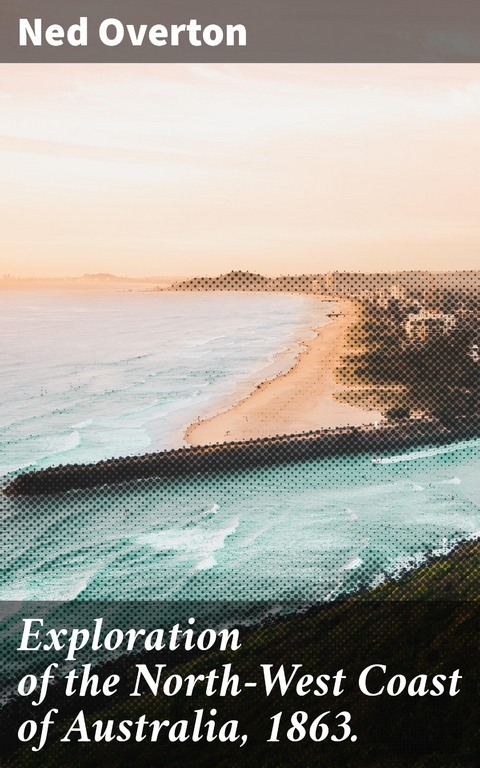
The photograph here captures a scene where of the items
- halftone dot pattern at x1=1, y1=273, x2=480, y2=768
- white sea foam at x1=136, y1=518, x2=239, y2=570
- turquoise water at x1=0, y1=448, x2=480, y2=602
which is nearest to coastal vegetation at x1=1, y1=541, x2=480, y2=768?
halftone dot pattern at x1=1, y1=273, x2=480, y2=768

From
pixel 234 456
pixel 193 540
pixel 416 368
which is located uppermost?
pixel 416 368

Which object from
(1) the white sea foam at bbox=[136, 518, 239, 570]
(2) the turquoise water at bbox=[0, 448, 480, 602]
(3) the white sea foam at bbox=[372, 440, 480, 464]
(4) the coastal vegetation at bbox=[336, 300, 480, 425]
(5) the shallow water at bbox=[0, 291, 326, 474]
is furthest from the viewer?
(5) the shallow water at bbox=[0, 291, 326, 474]

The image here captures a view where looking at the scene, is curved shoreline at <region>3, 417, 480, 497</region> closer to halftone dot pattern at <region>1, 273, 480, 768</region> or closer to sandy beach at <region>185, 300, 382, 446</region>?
halftone dot pattern at <region>1, 273, 480, 768</region>

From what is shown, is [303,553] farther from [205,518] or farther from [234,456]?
[234,456]

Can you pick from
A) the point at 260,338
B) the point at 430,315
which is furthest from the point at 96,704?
the point at 260,338

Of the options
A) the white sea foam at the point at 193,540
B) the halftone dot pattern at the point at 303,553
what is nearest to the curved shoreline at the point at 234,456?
the halftone dot pattern at the point at 303,553

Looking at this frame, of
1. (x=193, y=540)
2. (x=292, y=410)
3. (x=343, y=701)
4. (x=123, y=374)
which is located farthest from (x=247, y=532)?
(x=123, y=374)

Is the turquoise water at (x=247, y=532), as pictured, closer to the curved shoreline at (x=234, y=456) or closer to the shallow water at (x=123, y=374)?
the curved shoreline at (x=234, y=456)

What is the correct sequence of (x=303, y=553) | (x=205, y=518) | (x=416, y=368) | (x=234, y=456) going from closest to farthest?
(x=303, y=553)
(x=205, y=518)
(x=234, y=456)
(x=416, y=368)

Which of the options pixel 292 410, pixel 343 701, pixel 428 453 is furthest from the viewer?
pixel 292 410

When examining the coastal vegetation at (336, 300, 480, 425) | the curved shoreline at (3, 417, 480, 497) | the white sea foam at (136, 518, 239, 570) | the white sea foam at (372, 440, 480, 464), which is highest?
the coastal vegetation at (336, 300, 480, 425)
